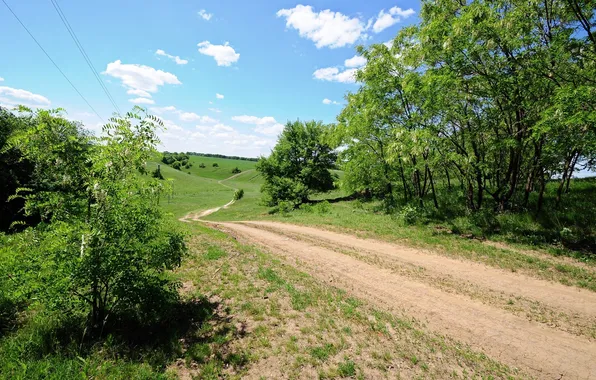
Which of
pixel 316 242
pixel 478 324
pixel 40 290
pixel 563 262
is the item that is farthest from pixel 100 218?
pixel 563 262

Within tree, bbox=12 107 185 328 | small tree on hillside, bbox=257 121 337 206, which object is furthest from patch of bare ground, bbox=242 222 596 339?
small tree on hillside, bbox=257 121 337 206

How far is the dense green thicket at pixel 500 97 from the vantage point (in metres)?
11.9

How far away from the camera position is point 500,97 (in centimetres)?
1444

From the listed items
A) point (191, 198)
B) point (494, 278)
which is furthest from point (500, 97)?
point (191, 198)

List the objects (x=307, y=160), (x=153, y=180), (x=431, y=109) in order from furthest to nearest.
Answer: (x=307, y=160) → (x=431, y=109) → (x=153, y=180)

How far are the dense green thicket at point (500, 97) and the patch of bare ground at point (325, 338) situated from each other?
1031 cm

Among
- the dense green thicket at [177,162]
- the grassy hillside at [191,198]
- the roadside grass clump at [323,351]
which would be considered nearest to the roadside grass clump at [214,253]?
the roadside grass clump at [323,351]

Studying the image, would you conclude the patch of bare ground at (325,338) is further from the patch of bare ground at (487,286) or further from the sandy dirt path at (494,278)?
the sandy dirt path at (494,278)

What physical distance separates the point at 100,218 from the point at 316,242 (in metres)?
11.5

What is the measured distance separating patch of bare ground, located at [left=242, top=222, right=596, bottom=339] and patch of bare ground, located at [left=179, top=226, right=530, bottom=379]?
283 centimetres

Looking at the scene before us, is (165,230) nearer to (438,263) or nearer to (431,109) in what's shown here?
(438,263)

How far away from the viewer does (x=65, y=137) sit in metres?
5.57

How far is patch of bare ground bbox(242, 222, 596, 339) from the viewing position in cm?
714

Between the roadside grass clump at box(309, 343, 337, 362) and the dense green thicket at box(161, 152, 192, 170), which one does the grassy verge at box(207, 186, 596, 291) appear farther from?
the dense green thicket at box(161, 152, 192, 170)
